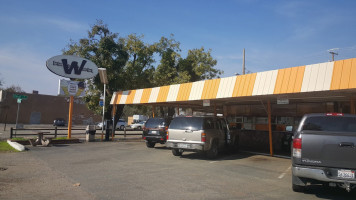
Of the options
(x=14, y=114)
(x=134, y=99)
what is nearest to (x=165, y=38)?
(x=134, y=99)

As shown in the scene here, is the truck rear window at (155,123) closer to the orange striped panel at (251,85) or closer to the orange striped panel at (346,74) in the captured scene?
the orange striped panel at (251,85)

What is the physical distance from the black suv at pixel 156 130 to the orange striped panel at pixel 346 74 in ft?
29.0

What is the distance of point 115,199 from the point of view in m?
5.59

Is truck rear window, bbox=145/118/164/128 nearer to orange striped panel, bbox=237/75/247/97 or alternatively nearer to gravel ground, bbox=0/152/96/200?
orange striped panel, bbox=237/75/247/97

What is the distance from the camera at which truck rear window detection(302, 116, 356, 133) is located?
5941 mm

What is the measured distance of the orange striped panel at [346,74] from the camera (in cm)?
929

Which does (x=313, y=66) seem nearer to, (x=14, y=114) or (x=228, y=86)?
(x=228, y=86)

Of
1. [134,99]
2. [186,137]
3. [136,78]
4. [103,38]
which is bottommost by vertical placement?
[186,137]

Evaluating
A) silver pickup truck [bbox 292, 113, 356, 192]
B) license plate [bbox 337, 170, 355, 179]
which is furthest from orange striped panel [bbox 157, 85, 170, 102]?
license plate [bbox 337, 170, 355, 179]

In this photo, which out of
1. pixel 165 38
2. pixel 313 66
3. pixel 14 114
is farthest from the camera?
pixel 14 114

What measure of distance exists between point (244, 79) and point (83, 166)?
778cm

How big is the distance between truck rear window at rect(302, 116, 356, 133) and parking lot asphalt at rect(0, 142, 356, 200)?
5.15 ft

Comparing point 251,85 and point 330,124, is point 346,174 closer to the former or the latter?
point 330,124

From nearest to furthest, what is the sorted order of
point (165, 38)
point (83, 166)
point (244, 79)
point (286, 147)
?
point (83, 166)
point (244, 79)
point (286, 147)
point (165, 38)
